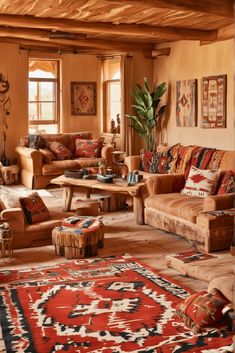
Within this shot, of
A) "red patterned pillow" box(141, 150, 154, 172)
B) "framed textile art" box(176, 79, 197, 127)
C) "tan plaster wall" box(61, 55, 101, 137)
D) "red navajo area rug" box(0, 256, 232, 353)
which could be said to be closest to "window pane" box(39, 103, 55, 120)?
"tan plaster wall" box(61, 55, 101, 137)

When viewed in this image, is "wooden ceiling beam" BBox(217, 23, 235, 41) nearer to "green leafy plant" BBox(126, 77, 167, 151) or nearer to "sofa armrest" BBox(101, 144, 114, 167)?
"green leafy plant" BBox(126, 77, 167, 151)

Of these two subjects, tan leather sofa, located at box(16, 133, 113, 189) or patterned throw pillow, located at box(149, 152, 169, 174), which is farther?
tan leather sofa, located at box(16, 133, 113, 189)

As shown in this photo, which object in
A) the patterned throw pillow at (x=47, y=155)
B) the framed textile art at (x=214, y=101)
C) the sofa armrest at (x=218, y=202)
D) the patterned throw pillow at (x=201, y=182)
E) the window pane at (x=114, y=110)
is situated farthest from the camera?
the window pane at (x=114, y=110)

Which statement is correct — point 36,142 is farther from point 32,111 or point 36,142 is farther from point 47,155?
point 32,111

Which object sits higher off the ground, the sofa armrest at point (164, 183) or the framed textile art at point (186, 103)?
the framed textile art at point (186, 103)

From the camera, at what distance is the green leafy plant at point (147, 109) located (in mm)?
9188

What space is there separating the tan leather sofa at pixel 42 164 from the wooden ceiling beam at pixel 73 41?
1829 mm

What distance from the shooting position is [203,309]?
334 centimetres

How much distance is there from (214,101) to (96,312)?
4973mm

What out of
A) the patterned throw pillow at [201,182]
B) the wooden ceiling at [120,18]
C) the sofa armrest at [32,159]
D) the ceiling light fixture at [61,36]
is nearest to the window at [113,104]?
the wooden ceiling at [120,18]

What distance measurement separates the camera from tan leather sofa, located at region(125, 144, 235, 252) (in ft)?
16.7

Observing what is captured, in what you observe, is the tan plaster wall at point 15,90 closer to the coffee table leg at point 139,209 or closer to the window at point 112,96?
the window at point 112,96

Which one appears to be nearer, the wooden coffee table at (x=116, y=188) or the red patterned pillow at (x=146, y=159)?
the wooden coffee table at (x=116, y=188)

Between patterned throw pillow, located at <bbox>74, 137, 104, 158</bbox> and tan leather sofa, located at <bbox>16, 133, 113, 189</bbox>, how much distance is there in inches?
4.2
